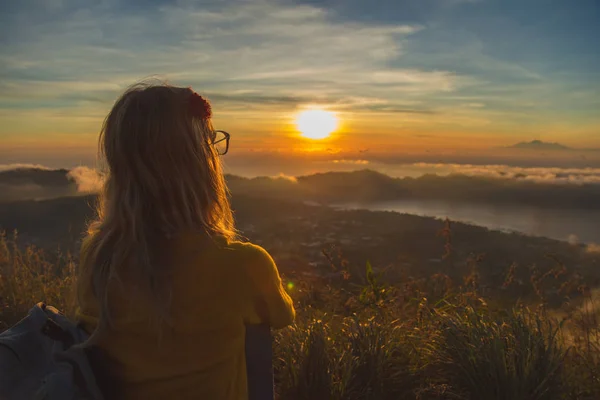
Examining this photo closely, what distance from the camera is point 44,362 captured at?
1894 millimetres

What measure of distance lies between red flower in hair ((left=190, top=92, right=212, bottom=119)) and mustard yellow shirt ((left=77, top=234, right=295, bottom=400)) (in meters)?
0.48

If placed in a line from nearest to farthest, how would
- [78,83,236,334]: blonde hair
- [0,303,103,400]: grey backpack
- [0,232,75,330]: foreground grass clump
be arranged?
1. [0,303,103,400]: grey backpack
2. [78,83,236,334]: blonde hair
3. [0,232,75,330]: foreground grass clump

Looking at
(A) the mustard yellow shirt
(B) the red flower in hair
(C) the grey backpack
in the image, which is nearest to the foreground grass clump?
(C) the grey backpack

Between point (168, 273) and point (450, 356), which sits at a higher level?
point (168, 273)

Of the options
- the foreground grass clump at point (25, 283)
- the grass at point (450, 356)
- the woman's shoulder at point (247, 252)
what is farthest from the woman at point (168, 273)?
the foreground grass clump at point (25, 283)

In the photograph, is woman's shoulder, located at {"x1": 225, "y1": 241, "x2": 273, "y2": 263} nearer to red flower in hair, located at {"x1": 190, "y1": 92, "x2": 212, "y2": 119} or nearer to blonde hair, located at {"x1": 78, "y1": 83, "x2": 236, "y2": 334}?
blonde hair, located at {"x1": 78, "y1": 83, "x2": 236, "y2": 334}

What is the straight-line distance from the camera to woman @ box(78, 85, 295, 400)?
74.2 inches

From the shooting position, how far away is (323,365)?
3561 mm

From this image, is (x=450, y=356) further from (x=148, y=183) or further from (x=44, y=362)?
(x=44, y=362)

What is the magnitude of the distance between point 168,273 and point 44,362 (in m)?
0.55

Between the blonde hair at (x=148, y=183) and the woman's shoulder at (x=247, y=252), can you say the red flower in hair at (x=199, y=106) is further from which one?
the woman's shoulder at (x=247, y=252)

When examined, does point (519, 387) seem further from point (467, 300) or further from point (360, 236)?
point (360, 236)

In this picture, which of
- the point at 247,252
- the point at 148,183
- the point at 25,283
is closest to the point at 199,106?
the point at 148,183

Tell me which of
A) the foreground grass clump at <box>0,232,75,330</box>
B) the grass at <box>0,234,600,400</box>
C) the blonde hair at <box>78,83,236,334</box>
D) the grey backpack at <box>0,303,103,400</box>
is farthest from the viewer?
the foreground grass clump at <box>0,232,75,330</box>
